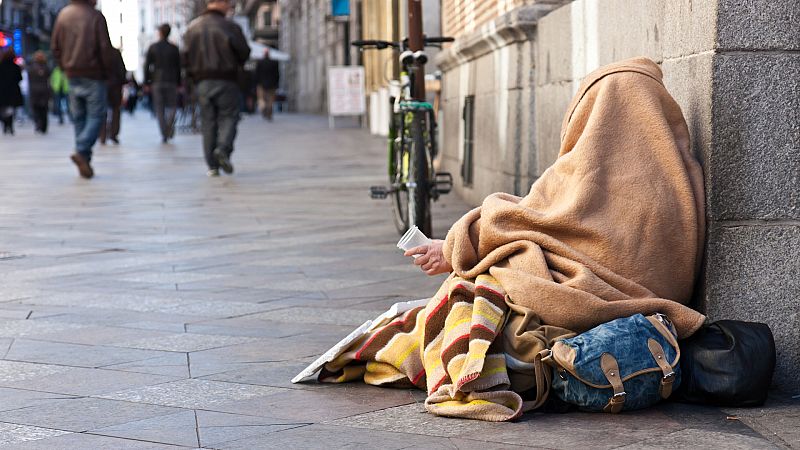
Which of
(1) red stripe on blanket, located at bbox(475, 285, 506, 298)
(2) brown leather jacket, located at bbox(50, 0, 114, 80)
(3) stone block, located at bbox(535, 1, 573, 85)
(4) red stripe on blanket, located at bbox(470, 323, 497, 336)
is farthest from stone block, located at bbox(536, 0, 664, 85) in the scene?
(2) brown leather jacket, located at bbox(50, 0, 114, 80)

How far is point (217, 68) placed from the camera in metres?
14.5

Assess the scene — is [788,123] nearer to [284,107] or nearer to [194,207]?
[194,207]

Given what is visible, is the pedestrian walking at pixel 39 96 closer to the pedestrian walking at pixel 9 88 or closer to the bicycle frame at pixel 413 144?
the pedestrian walking at pixel 9 88

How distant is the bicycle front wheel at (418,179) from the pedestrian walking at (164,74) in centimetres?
1589

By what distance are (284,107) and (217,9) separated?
5792cm

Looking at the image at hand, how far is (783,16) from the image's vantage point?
167 inches

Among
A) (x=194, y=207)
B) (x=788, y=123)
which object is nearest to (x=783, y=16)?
(x=788, y=123)

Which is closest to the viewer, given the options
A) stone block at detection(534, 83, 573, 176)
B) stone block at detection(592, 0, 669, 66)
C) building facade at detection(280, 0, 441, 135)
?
stone block at detection(592, 0, 669, 66)

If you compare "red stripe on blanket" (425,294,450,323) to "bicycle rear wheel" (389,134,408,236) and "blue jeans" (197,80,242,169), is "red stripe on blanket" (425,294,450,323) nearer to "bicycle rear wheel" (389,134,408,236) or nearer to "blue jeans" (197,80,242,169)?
"bicycle rear wheel" (389,134,408,236)

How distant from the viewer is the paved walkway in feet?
12.6

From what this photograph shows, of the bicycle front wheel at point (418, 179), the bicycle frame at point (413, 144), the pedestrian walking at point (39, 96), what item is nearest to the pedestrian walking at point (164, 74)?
the pedestrian walking at point (39, 96)

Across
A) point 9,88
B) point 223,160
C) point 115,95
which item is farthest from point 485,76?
point 9,88

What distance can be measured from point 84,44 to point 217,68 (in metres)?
1.48

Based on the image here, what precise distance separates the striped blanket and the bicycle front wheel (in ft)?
11.5
